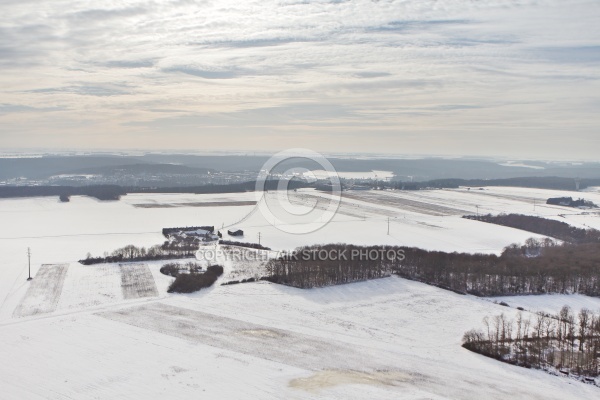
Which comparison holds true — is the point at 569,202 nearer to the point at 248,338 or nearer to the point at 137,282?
the point at 137,282

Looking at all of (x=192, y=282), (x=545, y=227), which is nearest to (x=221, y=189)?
(x=545, y=227)

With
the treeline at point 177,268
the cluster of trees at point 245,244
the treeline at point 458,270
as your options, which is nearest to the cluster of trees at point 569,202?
the treeline at point 458,270

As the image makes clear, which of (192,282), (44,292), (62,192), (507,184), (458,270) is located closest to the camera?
(44,292)

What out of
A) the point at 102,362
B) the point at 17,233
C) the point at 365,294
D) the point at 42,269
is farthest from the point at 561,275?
the point at 17,233

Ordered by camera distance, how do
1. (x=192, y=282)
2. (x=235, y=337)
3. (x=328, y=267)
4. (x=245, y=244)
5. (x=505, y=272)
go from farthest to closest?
(x=245, y=244) < (x=328, y=267) < (x=505, y=272) < (x=192, y=282) < (x=235, y=337)

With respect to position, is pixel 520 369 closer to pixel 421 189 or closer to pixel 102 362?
pixel 102 362

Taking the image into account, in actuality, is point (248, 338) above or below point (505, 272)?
below
